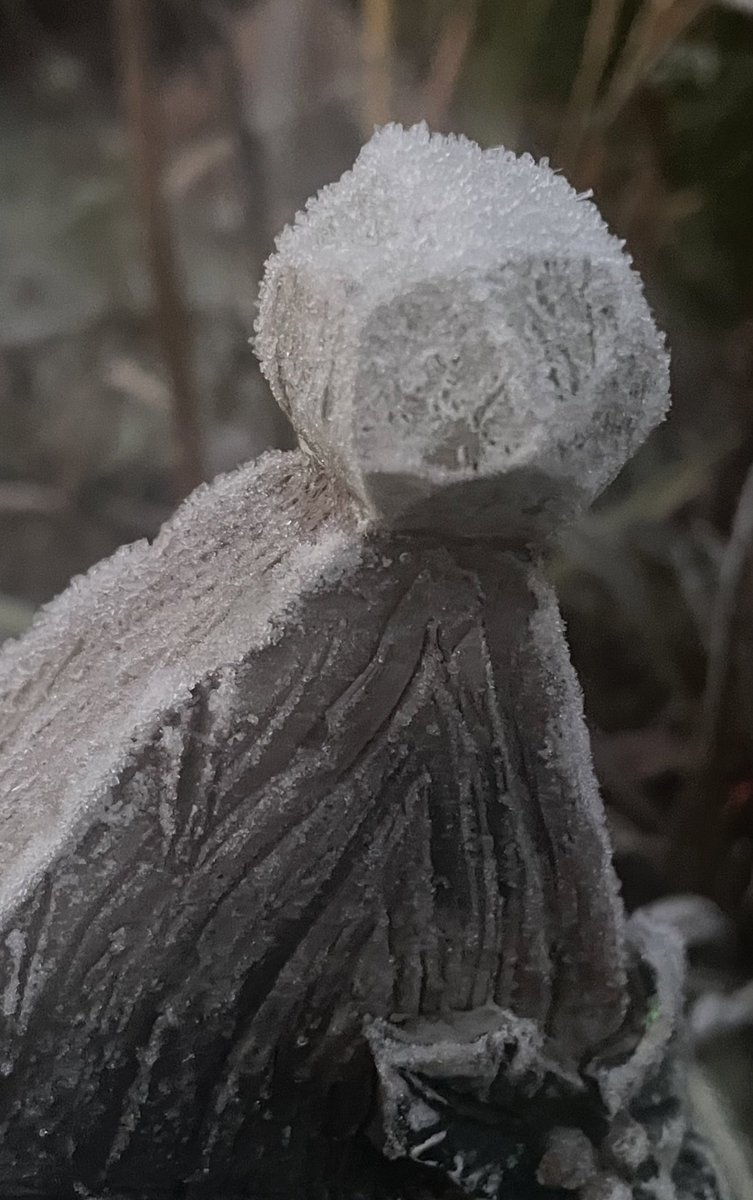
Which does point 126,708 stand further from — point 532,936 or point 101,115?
point 101,115

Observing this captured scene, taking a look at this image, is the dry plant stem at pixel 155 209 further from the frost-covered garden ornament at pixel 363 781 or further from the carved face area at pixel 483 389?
the carved face area at pixel 483 389

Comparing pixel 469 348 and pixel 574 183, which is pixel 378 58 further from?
pixel 469 348

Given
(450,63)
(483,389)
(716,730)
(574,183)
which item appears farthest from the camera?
(450,63)

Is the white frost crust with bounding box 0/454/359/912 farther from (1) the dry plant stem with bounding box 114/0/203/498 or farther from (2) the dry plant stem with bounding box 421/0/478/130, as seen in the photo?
(2) the dry plant stem with bounding box 421/0/478/130

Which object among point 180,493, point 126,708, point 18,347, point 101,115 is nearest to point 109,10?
point 101,115

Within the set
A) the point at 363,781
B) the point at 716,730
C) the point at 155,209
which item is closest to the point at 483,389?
the point at 363,781

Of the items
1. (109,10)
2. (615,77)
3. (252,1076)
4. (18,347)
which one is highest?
(109,10)
